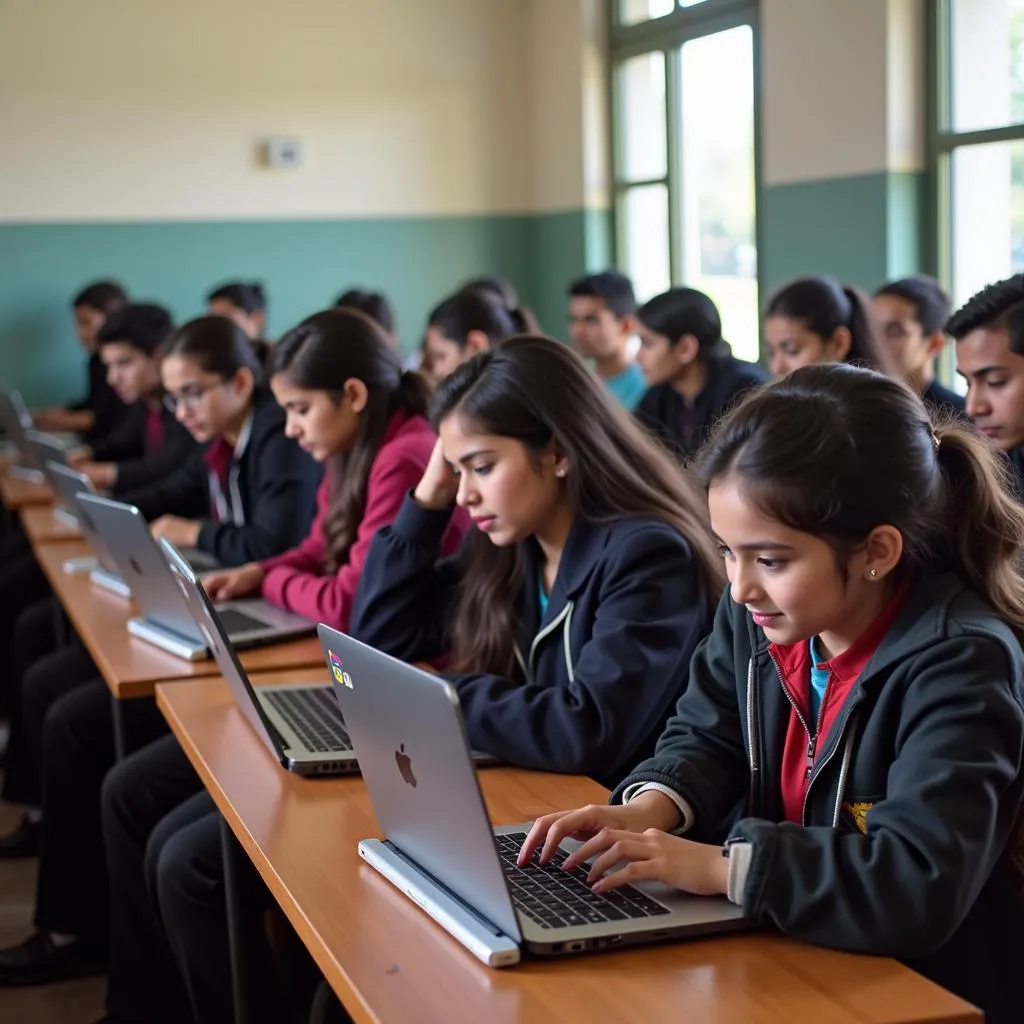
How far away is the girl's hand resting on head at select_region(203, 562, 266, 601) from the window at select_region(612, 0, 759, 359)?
296 cm

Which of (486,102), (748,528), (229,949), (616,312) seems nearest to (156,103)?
(486,102)

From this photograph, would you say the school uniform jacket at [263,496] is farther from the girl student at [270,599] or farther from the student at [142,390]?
the student at [142,390]

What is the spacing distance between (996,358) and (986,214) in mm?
2337

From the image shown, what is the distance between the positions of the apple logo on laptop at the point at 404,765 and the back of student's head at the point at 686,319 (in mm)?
3028

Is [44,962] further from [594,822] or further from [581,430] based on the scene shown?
[594,822]

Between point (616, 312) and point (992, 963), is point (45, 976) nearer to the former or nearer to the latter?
point (992, 963)

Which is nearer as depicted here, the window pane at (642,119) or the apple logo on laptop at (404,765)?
the apple logo on laptop at (404,765)

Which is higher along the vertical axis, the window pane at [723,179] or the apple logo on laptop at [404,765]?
the window pane at [723,179]

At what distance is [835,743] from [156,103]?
5.63 meters

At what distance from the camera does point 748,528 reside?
1.30 meters

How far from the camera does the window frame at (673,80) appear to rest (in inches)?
205

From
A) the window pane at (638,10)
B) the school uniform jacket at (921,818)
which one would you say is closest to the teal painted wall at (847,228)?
the window pane at (638,10)

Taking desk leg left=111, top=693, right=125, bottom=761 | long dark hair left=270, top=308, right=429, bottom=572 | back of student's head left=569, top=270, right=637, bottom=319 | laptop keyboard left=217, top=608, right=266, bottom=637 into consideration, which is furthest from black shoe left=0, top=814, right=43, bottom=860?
back of student's head left=569, top=270, right=637, bottom=319

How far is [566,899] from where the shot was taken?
1262 mm
